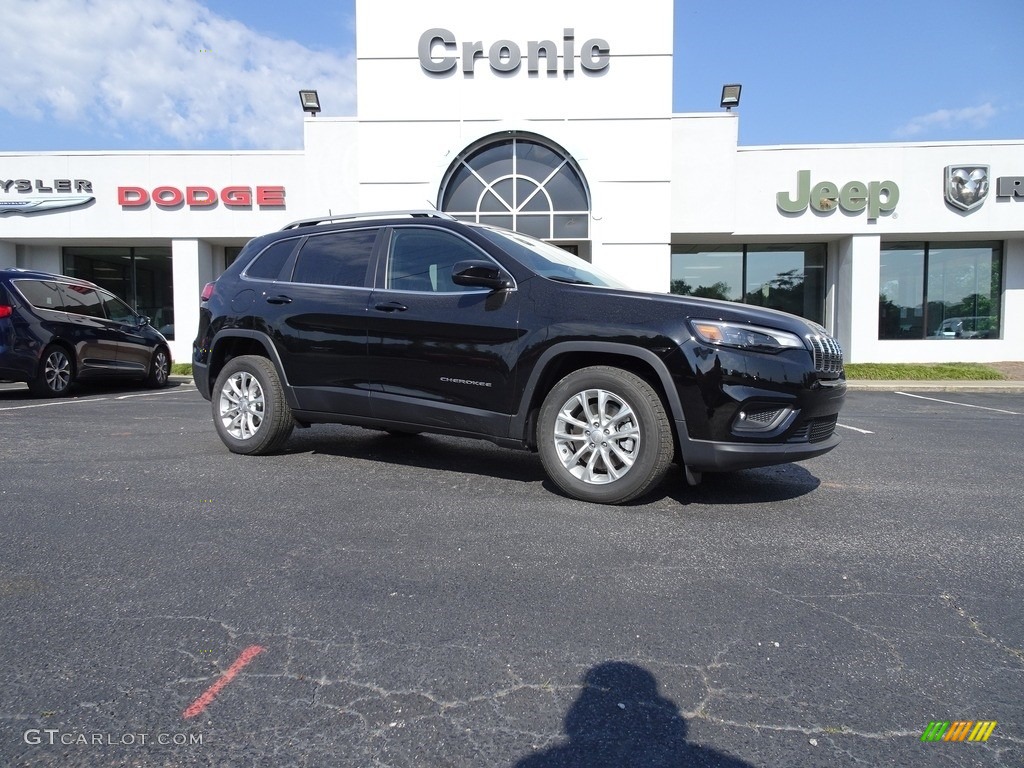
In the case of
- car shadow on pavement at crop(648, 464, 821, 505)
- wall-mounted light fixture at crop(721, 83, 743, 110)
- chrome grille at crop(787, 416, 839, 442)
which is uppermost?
wall-mounted light fixture at crop(721, 83, 743, 110)

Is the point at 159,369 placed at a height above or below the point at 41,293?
below

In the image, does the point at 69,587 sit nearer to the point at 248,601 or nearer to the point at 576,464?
the point at 248,601

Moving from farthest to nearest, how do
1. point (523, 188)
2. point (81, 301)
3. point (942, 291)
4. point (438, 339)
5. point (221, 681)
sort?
point (942, 291) < point (523, 188) < point (81, 301) < point (438, 339) < point (221, 681)

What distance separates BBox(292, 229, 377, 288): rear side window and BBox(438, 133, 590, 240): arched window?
977 centimetres

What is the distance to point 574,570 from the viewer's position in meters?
3.02

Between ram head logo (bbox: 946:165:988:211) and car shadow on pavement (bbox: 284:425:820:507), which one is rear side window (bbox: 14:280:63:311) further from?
ram head logo (bbox: 946:165:988:211)

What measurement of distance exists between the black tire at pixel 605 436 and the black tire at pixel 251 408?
228 cm

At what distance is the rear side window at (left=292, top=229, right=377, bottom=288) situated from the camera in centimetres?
509

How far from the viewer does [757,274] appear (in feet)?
60.2

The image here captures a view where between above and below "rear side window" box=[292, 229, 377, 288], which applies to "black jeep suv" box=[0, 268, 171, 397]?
below

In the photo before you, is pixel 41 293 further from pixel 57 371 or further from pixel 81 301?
pixel 57 371

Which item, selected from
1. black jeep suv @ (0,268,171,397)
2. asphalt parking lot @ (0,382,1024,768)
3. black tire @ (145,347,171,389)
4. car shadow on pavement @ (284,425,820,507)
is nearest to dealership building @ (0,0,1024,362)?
black tire @ (145,347,171,389)

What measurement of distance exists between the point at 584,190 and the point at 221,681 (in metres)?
14.1

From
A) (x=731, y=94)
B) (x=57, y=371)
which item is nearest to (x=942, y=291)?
(x=731, y=94)
